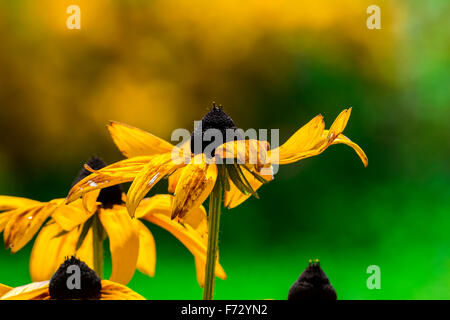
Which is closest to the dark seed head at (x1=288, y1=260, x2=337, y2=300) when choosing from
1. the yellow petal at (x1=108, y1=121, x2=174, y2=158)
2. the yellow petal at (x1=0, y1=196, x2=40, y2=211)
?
the yellow petal at (x1=108, y1=121, x2=174, y2=158)

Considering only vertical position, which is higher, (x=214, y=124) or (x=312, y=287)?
(x=214, y=124)

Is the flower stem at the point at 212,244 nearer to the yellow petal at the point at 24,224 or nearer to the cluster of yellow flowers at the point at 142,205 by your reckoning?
the cluster of yellow flowers at the point at 142,205

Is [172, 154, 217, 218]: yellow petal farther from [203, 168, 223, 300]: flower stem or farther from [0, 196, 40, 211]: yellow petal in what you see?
[0, 196, 40, 211]: yellow petal

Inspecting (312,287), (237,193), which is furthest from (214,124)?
(312,287)

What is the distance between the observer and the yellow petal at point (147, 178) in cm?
38

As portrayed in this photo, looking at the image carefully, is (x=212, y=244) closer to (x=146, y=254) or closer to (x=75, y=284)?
(x=75, y=284)

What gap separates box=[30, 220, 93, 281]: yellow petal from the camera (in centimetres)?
58

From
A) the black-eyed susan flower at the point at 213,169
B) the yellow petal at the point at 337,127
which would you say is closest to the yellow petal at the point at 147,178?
the black-eyed susan flower at the point at 213,169

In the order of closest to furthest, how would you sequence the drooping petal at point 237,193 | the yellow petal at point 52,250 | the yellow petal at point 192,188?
the yellow petal at point 192,188, the drooping petal at point 237,193, the yellow petal at point 52,250

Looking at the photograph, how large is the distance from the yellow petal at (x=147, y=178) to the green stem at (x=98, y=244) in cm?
14

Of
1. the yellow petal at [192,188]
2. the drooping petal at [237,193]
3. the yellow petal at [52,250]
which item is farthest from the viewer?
the yellow petal at [52,250]

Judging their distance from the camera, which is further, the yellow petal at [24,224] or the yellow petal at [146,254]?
the yellow petal at [146,254]

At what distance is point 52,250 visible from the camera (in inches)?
23.0

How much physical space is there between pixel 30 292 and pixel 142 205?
156mm
